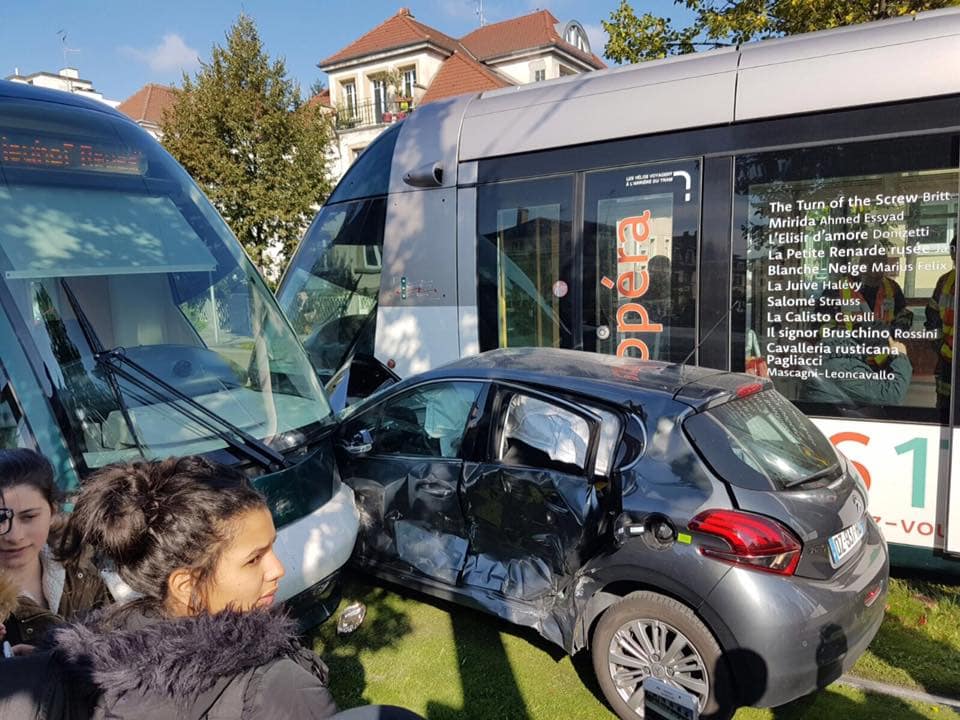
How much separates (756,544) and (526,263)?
357 cm

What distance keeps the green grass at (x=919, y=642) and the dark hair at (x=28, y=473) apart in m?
4.11

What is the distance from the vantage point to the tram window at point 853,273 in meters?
4.44

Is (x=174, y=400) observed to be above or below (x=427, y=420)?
above

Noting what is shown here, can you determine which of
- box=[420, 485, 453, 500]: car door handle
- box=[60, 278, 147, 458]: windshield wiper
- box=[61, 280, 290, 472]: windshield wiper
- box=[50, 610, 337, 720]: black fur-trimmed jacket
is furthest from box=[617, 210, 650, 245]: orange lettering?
box=[50, 610, 337, 720]: black fur-trimmed jacket

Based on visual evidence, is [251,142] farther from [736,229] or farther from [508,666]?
[508,666]

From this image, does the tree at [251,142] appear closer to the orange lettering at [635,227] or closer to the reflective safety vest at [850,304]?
the orange lettering at [635,227]

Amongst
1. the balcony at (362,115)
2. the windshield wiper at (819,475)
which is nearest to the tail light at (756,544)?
the windshield wiper at (819,475)

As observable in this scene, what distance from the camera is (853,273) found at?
4.72m

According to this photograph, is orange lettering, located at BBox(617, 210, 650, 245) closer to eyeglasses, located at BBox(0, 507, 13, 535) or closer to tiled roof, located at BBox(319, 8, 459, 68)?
eyeglasses, located at BBox(0, 507, 13, 535)

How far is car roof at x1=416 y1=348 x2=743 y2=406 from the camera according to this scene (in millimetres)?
3676

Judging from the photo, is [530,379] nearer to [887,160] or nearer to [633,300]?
[633,300]

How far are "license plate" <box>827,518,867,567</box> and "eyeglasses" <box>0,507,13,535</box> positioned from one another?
3332mm

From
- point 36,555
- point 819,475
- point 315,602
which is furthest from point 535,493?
point 36,555

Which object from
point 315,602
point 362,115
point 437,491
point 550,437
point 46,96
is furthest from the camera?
point 362,115
